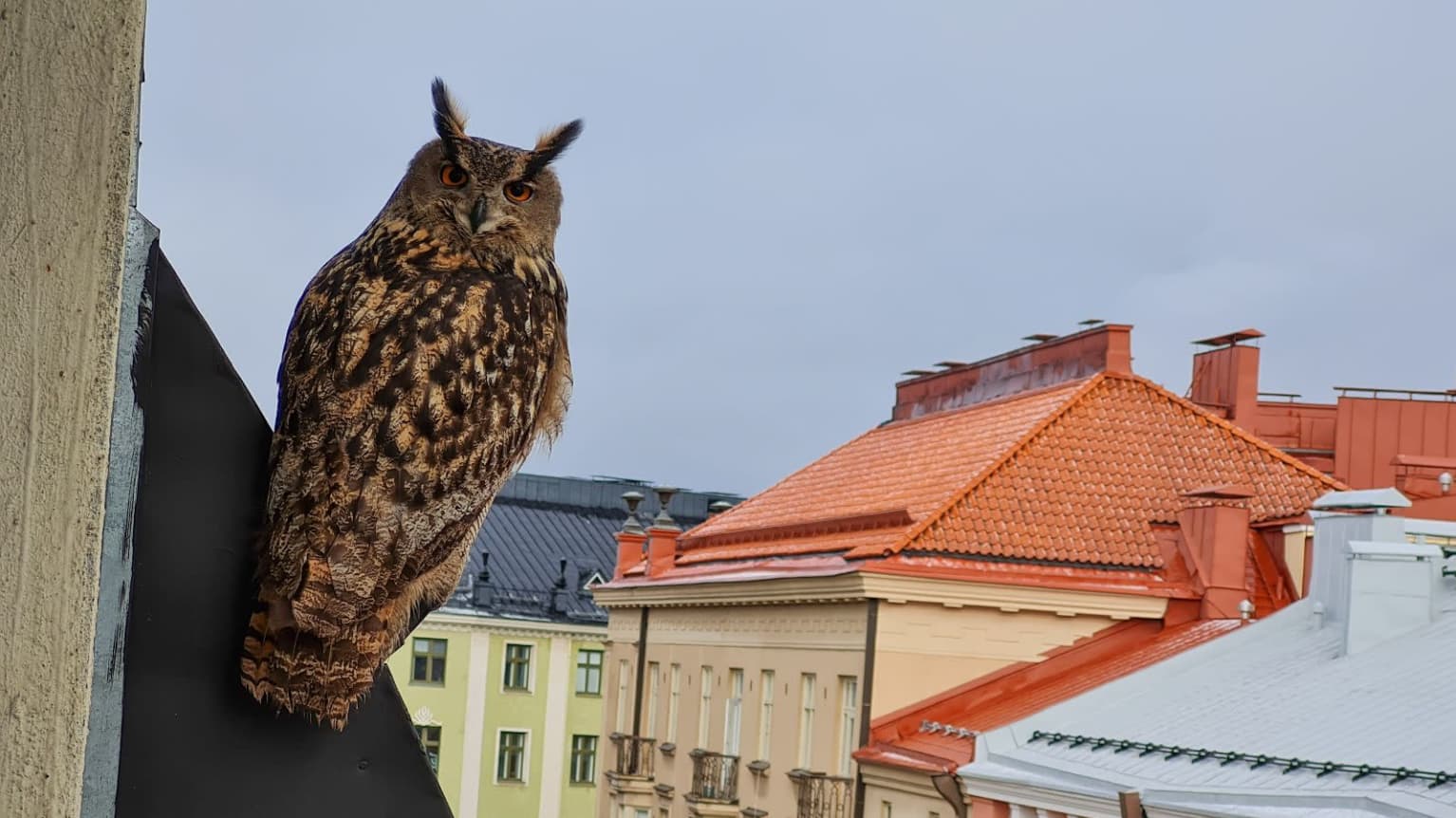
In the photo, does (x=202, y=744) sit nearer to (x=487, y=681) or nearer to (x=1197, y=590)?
(x=1197, y=590)

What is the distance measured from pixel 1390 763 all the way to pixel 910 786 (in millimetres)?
10613

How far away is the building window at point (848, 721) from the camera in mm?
33875

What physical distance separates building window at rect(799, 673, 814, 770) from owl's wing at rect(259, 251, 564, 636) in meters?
33.3

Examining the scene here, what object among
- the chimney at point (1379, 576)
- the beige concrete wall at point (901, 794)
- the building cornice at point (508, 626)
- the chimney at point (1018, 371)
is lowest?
the building cornice at point (508, 626)

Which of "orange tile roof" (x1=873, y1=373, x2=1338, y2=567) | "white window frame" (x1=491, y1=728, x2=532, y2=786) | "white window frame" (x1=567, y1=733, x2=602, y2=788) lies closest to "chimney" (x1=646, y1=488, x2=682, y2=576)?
"orange tile roof" (x1=873, y1=373, x2=1338, y2=567)

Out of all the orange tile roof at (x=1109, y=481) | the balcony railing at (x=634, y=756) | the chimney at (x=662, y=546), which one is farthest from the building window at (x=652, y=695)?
the orange tile roof at (x=1109, y=481)

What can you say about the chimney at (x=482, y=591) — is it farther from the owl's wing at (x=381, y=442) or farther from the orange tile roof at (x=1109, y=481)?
the owl's wing at (x=381, y=442)

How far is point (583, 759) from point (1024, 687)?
123 feet

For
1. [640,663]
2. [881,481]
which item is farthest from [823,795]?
[640,663]

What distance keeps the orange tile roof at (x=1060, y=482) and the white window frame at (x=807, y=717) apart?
2169 mm

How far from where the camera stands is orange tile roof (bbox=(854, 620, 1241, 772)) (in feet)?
100

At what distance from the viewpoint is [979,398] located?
1617 inches

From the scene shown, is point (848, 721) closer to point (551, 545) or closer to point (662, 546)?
point (662, 546)

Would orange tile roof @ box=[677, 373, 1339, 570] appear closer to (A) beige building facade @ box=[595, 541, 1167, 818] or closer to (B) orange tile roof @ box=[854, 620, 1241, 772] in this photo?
(A) beige building facade @ box=[595, 541, 1167, 818]
